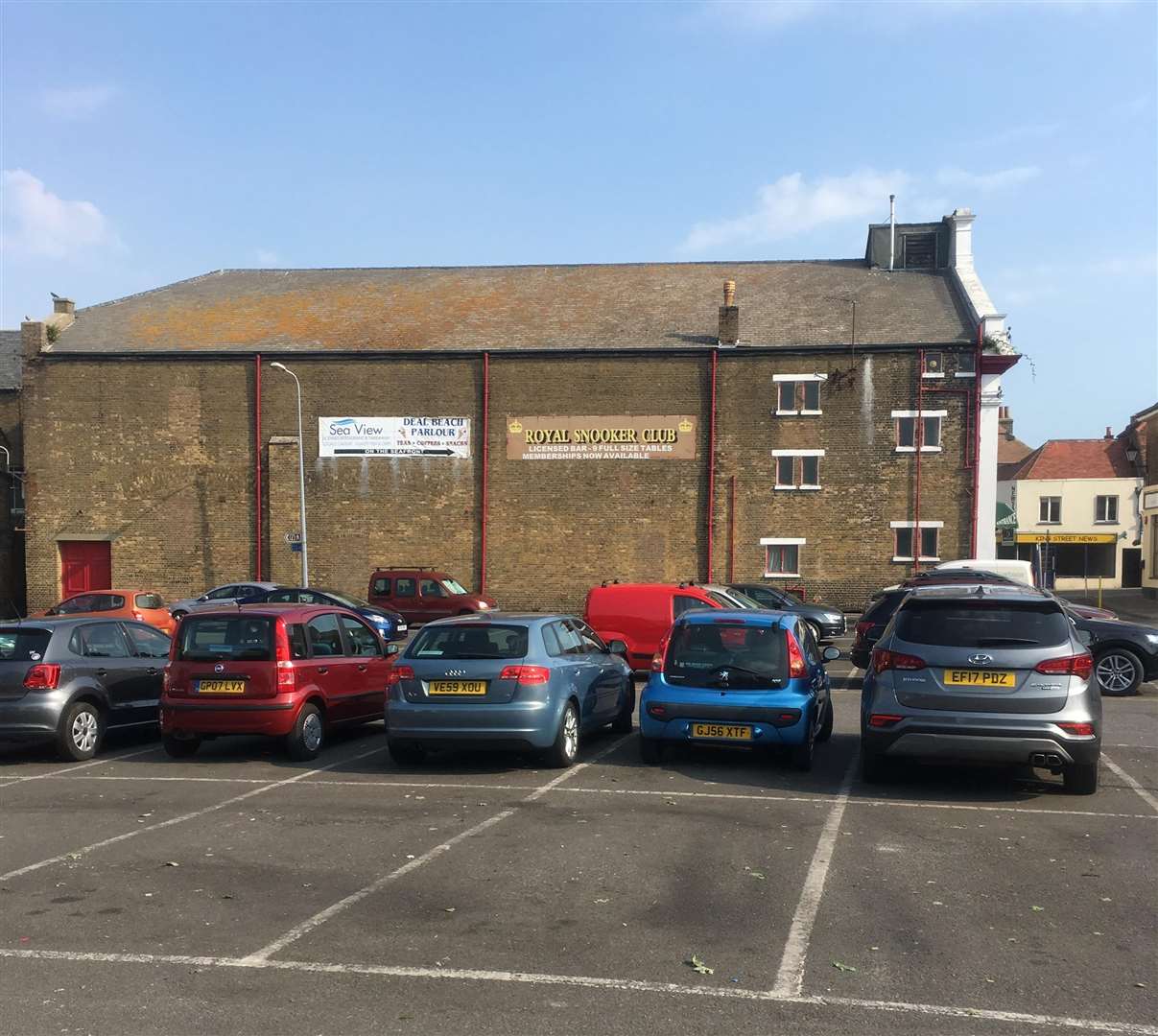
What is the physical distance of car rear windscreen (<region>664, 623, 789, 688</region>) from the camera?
10727 millimetres

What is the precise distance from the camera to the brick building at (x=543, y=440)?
114ft

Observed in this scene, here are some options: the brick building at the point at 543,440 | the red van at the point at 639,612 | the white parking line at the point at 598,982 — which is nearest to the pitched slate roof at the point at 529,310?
the brick building at the point at 543,440

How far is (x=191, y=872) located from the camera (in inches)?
289

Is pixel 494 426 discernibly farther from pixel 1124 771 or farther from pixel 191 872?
pixel 191 872

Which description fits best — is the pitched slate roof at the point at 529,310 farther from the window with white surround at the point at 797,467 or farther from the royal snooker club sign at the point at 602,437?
the window with white surround at the point at 797,467

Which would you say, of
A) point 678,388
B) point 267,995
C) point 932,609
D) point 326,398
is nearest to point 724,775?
point 932,609

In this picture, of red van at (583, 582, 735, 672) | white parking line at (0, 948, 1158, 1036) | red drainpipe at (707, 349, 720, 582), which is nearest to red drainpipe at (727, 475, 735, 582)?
red drainpipe at (707, 349, 720, 582)

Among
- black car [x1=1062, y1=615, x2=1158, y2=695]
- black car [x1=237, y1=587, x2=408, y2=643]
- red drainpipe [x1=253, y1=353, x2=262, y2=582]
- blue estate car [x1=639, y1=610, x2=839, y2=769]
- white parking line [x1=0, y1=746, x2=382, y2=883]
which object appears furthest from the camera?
red drainpipe [x1=253, y1=353, x2=262, y2=582]

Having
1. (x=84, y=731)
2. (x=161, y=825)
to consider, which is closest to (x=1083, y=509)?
(x=84, y=731)

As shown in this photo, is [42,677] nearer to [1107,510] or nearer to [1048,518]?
[1048,518]

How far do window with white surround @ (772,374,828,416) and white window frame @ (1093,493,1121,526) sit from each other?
99.7 feet

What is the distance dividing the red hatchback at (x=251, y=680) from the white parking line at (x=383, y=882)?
278 centimetres

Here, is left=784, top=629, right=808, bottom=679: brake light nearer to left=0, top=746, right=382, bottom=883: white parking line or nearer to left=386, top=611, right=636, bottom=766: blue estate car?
left=386, top=611, right=636, bottom=766: blue estate car

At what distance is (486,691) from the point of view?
34.7ft
